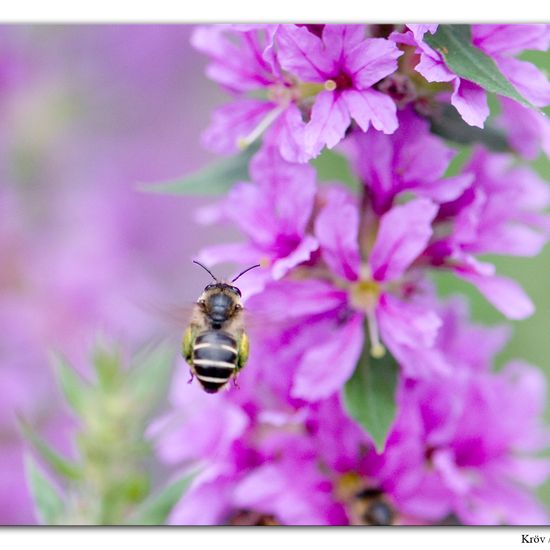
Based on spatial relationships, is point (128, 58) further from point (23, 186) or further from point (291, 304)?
point (291, 304)

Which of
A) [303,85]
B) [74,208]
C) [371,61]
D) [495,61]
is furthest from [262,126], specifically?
[74,208]

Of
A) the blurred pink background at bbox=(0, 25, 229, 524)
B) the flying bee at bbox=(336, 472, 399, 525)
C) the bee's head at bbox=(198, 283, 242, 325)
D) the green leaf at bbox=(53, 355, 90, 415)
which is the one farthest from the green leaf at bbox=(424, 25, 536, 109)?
the blurred pink background at bbox=(0, 25, 229, 524)

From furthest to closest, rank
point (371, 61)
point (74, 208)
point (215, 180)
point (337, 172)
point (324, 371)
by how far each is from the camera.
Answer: point (74, 208) → point (337, 172) → point (215, 180) → point (324, 371) → point (371, 61)

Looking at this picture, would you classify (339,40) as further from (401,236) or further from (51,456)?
(51,456)

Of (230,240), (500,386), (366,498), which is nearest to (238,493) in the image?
(366,498)

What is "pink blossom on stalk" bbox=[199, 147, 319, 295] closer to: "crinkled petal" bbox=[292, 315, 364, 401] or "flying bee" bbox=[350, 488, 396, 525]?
"crinkled petal" bbox=[292, 315, 364, 401]
